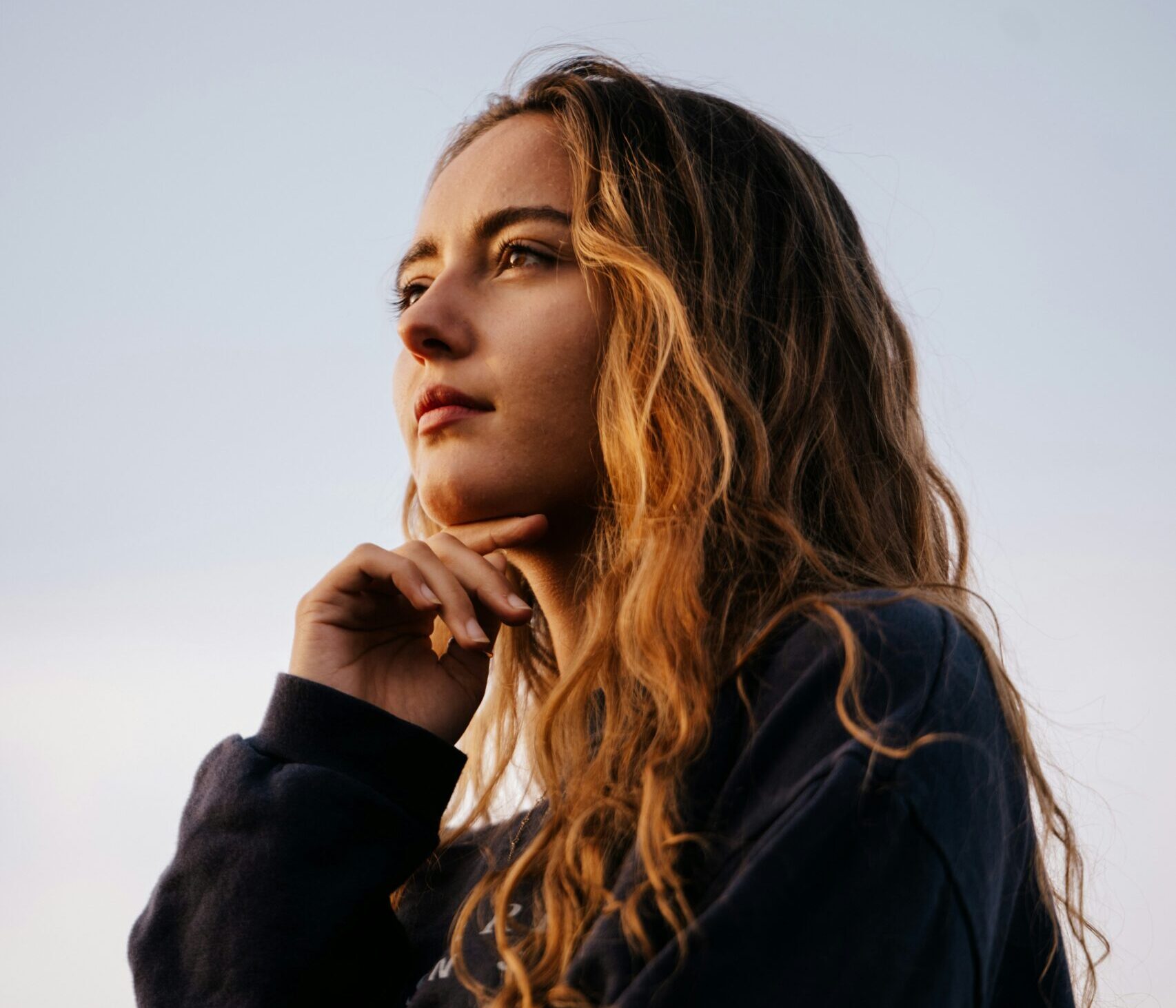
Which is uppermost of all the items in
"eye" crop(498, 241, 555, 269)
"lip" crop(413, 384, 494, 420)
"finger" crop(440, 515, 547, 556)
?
"eye" crop(498, 241, 555, 269)

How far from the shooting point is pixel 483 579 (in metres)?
1.87

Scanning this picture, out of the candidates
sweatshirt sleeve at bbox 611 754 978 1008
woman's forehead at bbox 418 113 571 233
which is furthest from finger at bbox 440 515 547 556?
sweatshirt sleeve at bbox 611 754 978 1008

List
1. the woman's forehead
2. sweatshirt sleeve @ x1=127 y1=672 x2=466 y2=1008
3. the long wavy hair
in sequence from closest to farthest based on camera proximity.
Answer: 1. the long wavy hair
2. sweatshirt sleeve @ x1=127 y1=672 x2=466 y2=1008
3. the woman's forehead

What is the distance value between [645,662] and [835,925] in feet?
1.56

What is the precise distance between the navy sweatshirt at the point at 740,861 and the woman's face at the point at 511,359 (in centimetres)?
42

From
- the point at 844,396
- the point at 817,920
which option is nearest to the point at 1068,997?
the point at 817,920

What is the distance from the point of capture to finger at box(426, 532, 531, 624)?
1.83m

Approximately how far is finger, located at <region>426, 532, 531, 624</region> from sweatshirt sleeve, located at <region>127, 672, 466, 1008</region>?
0.78 ft

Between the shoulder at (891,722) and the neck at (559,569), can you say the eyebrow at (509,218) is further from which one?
the shoulder at (891,722)

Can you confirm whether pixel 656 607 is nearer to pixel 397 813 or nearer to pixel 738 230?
pixel 397 813

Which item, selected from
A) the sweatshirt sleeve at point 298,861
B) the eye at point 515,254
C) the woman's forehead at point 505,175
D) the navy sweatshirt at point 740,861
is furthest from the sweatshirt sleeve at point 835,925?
the woman's forehead at point 505,175

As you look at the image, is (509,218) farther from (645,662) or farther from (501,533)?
(645,662)

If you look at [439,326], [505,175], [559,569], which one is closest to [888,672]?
[559,569]

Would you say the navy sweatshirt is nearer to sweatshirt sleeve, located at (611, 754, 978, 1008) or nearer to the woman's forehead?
sweatshirt sleeve, located at (611, 754, 978, 1008)
